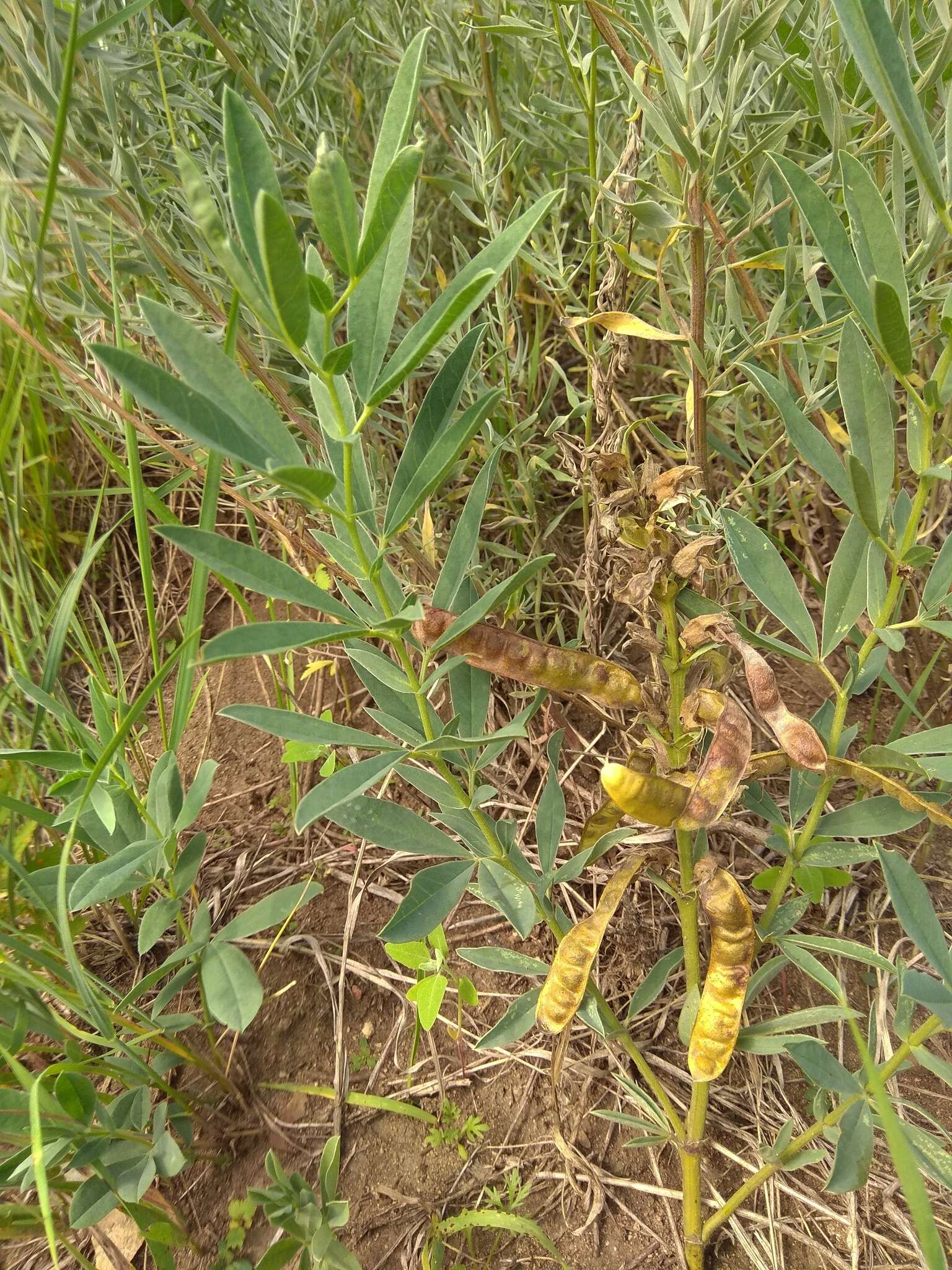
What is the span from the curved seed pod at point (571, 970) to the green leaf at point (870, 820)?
0.22 m

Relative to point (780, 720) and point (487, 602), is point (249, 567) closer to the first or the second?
point (487, 602)

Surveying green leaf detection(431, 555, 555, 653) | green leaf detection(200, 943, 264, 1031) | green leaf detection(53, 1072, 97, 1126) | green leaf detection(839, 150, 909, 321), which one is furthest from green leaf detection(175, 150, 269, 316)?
green leaf detection(53, 1072, 97, 1126)

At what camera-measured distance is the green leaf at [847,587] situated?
0.77 m

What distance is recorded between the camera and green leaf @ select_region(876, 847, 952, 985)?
0.65m

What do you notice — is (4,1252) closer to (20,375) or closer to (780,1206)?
(780,1206)

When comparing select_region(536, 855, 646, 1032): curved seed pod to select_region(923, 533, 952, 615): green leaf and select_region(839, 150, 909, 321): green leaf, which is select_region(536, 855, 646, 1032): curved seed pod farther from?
select_region(839, 150, 909, 321): green leaf

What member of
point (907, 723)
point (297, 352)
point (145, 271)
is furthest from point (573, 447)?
point (907, 723)

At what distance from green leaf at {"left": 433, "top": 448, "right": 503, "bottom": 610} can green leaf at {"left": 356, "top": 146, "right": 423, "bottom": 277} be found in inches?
10.0

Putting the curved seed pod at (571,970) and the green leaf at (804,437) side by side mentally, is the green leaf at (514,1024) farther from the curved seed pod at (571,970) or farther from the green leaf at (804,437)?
the green leaf at (804,437)

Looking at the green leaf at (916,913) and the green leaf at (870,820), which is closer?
the green leaf at (916,913)

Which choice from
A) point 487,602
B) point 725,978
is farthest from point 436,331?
point 725,978

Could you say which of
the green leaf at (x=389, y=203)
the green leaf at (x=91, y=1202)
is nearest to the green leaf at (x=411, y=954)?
the green leaf at (x=91, y=1202)

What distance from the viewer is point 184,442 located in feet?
4.77

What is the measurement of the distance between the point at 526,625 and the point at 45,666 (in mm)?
705
